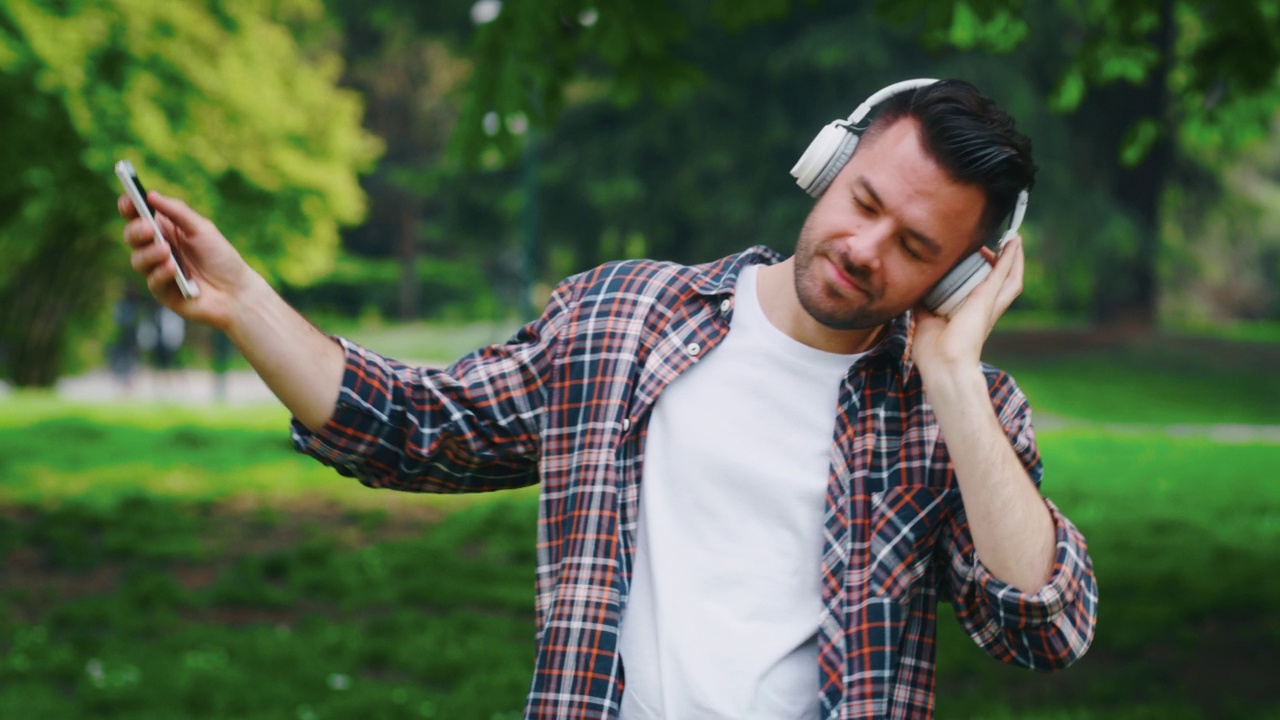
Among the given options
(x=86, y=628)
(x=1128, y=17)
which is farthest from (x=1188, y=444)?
(x=86, y=628)

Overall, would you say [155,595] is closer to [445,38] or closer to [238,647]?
[238,647]

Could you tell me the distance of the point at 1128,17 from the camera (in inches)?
228

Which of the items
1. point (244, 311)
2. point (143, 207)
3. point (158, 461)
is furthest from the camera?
point (158, 461)

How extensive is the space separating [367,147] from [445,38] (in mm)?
5069

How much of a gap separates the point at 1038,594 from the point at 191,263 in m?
1.30

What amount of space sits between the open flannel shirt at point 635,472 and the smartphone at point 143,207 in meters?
0.26

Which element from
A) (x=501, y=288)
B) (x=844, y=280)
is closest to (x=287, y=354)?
(x=844, y=280)

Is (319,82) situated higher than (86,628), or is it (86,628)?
(319,82)

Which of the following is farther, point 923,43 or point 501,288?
point 501,288

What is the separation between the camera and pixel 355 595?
251 inches

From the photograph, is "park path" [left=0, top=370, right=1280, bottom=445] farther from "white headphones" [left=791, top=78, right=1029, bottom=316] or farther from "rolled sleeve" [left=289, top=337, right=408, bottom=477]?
"white headphones" [left=791, top=78, right=1029, bottom=316]

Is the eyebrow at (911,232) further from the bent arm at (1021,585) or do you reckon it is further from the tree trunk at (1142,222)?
the tree trunk at (1142,222)

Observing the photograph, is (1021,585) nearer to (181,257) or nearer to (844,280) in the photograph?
(844,280)

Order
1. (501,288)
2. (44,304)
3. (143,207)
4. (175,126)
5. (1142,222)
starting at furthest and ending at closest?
(501,288), (1142,222), (44,304), (175,126), (143,207)
